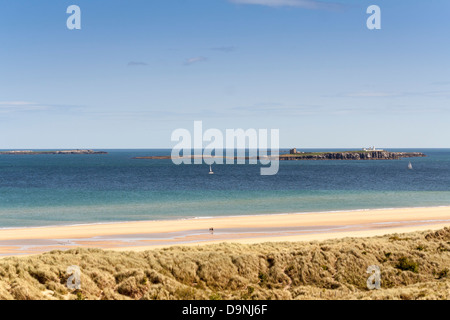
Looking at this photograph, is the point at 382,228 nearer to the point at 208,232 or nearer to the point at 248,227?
the point at 248,227

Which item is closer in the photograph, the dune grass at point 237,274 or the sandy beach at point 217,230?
the dune grass at point 237,274

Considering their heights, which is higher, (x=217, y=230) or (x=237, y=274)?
(x=237, y=274)

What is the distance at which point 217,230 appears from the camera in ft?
110

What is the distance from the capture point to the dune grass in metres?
13.8

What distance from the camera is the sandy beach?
1120 inches

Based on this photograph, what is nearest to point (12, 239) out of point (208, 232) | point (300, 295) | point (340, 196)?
point (208, 232)

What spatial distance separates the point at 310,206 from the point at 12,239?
31.2m

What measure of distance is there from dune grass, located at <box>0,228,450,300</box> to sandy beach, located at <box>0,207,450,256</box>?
992 cm

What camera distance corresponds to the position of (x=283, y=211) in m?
45.7

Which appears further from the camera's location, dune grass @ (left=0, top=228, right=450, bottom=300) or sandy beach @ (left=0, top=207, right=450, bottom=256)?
sandy beach @ (left=0, top=207, right=450, bottom=256)

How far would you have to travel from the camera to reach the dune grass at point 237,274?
13.8 m

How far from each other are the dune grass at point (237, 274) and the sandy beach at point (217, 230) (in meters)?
9.92

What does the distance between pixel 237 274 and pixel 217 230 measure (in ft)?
57.7

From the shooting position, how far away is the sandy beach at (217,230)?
28436 millimetres
